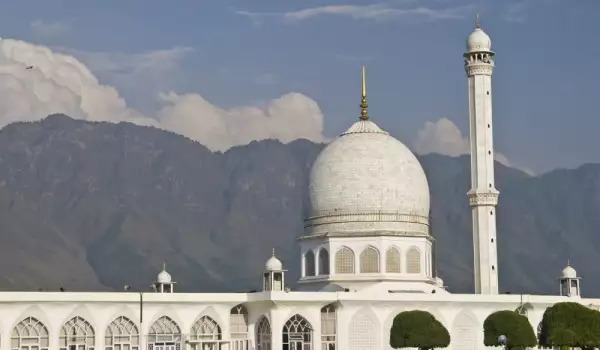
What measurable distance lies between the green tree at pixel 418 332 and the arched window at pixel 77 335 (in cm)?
1241

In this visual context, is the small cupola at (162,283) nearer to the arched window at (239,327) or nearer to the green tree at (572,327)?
the arched window at (239,327)

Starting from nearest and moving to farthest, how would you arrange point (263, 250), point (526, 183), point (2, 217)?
point (2, 217) → point (263, 250) → point (526, 183)

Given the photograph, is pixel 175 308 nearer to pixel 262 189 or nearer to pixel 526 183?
pixel 262 189

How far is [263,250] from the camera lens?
136625 mm

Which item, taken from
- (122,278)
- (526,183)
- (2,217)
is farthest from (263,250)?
(526,183)

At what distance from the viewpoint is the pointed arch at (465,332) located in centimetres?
5719

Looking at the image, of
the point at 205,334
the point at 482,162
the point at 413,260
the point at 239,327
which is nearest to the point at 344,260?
the point at 413,260

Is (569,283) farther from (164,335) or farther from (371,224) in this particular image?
(164,335)

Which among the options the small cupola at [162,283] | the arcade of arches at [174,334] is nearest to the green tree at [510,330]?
the arcade of arches at [174,334]

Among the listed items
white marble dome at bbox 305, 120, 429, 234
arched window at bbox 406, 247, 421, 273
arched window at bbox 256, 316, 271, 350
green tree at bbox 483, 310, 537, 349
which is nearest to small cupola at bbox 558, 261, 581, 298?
white marble dome at bbox 305, 120, 429, 234

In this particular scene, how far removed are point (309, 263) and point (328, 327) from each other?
5114mm

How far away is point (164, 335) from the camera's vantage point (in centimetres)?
5469

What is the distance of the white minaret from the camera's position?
6191cm

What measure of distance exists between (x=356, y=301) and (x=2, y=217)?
7499cm
